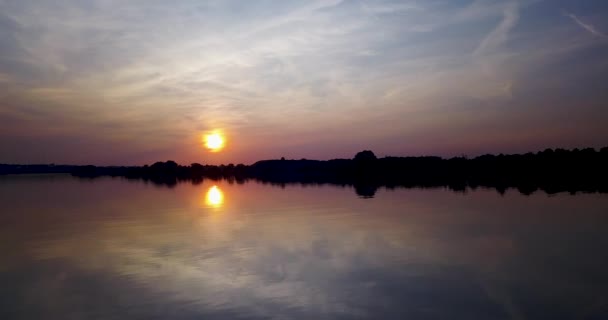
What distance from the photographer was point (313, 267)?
18172 millimetres

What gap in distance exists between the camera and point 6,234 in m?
28.9

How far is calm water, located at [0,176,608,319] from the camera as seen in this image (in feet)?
44.0

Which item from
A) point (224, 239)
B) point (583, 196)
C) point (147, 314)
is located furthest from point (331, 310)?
point (583, 196)

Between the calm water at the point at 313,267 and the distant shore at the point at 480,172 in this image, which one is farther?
the distant shore at the point at 480,172

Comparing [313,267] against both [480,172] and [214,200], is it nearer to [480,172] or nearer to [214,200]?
[214,200]

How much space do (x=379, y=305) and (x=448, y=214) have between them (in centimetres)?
2340

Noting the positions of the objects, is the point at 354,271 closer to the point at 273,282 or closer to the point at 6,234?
the point at 273,282

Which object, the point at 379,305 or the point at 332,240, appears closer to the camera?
the point at 379,305

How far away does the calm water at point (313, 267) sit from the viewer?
13414mm

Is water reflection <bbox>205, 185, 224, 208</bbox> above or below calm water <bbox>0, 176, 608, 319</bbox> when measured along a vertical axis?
above

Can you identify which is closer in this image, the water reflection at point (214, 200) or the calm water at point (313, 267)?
the calm water at point (313, 267)

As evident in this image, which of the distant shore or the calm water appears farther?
the distant shore

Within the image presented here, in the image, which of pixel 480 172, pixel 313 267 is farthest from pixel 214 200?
pixel 480 172

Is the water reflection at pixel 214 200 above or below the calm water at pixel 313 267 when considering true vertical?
above
